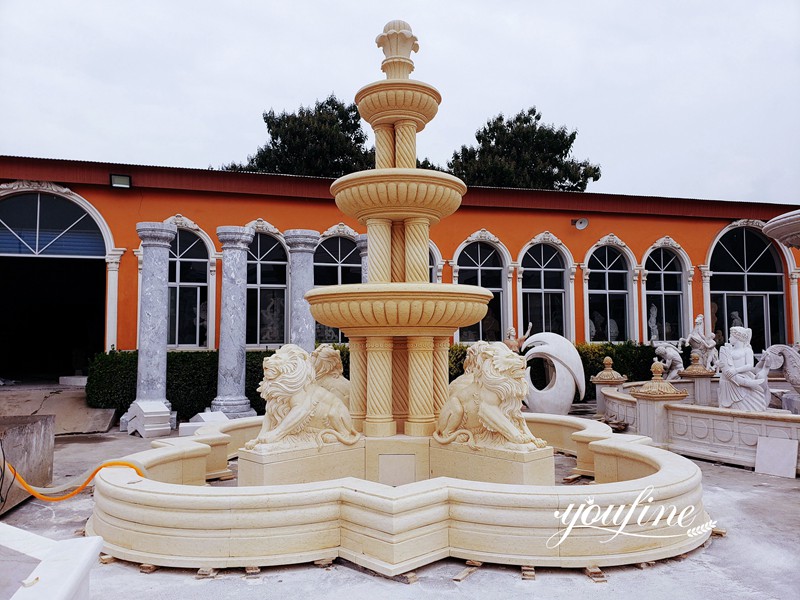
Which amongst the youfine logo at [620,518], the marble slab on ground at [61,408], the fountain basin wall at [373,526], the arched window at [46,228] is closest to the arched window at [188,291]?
the arched window at [46,228]

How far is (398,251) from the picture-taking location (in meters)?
6.46

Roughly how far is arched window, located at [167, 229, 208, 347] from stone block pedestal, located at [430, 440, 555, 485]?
10803 millimetres

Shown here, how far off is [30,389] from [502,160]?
76.0 ft

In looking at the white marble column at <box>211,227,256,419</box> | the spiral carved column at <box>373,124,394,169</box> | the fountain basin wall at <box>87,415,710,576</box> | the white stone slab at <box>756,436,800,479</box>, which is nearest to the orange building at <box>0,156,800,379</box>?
the white marble column at <box>211,227,256,419</box>

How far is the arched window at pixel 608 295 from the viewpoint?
1805 centimetres

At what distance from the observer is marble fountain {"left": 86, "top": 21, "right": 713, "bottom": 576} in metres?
4.00

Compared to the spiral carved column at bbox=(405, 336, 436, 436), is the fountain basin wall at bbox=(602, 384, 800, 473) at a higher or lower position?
lower

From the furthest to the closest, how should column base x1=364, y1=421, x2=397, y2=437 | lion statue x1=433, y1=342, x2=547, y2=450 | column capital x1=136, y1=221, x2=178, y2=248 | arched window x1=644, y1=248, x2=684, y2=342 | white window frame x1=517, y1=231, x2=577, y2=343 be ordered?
1. arched window x1=644, y1=248, x2=684, y2=342
2. white window frame x1=517, y1=231, x2=577, y2=343
3. column capital x1=136, y1=221, x2=178, y2=248
4. column base x1=364, y1=421, x2=397, y2=437
5. lion statue x1=433, y1=342, x2=547, y2=450

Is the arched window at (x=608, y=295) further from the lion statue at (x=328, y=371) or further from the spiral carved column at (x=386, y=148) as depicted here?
the lion statue at (x=328, y=371)

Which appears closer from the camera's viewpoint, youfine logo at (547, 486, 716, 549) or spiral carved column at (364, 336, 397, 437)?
youfine logo at (547, 486, 716, 549)

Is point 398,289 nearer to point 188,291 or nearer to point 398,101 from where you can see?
point 398,101

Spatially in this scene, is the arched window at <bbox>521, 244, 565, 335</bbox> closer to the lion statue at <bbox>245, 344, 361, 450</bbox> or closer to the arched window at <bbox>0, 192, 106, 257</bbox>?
the arched window at <bbox>0, 192, 106, 257</bbox>

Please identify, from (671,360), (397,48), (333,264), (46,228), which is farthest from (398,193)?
(46,228)

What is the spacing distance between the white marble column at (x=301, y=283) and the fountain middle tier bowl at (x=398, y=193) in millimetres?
5730
